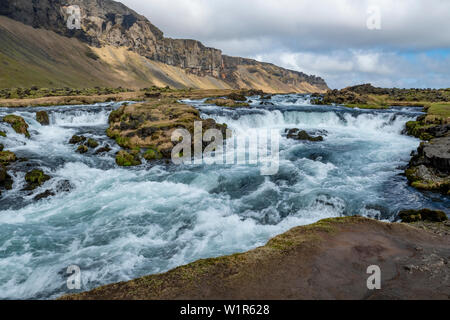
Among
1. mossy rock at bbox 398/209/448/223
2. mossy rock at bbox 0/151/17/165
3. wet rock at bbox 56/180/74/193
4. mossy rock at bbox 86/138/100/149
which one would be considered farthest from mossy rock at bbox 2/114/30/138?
mossy rock at bbox 398/209/448/223

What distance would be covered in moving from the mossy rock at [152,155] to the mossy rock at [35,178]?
685cm

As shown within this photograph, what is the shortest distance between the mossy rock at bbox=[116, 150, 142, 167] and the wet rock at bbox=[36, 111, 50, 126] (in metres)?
16.8

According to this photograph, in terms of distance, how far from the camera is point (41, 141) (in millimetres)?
24812

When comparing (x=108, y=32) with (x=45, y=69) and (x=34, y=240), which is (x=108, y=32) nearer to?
(x=45, y=69)

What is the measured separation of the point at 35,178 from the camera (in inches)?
637

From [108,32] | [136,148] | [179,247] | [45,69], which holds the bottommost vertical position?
[179,247]

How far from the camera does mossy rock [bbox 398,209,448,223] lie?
385 inches

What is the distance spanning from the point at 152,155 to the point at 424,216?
17.6 m

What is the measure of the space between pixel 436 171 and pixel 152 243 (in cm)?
1627

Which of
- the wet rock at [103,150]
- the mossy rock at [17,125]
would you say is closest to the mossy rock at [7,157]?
the wet rock at [103,150]

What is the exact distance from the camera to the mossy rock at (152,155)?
21.6m

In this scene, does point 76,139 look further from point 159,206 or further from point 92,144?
point 159,206

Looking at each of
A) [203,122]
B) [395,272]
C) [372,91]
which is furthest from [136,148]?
[372,91]

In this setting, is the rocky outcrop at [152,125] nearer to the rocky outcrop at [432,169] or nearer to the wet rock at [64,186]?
the wet rock at [64,186]
